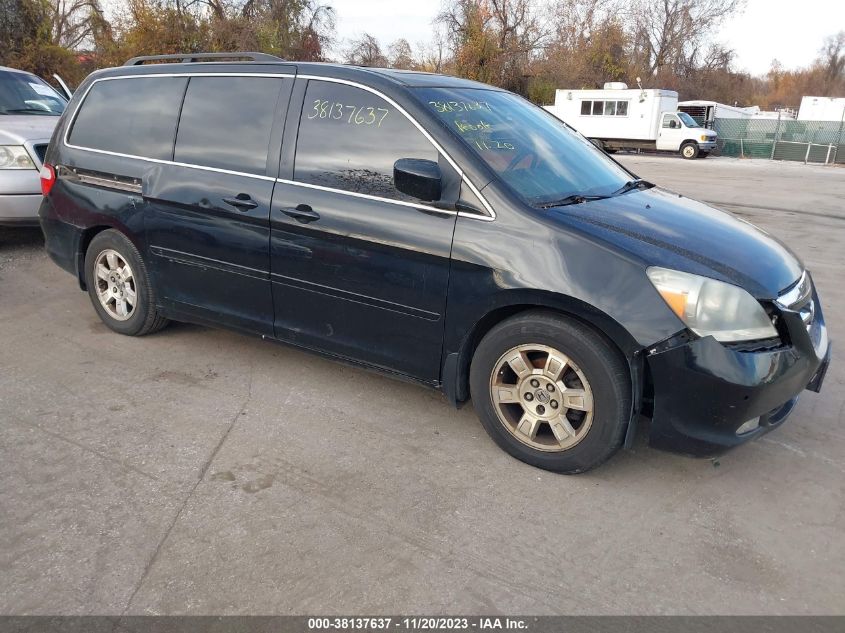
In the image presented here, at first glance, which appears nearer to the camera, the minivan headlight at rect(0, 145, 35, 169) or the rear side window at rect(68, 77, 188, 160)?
the rear side window at rect(68, 77, 188, 160)

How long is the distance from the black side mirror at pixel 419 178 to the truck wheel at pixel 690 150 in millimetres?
28772

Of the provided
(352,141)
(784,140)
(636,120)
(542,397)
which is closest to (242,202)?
(352,141)

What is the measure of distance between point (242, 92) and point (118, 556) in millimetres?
2664

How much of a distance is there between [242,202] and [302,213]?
1.45 ft

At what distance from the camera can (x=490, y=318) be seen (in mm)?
3291

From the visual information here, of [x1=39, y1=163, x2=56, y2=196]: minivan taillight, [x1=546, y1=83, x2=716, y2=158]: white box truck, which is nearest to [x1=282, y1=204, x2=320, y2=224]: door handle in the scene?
[x1=39, y1=163, x2=56, y2=196]: minivan taillight

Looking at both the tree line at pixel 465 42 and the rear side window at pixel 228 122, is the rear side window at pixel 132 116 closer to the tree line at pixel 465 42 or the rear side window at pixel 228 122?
the rear side window at pixel 228 122

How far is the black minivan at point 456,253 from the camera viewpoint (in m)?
2.93

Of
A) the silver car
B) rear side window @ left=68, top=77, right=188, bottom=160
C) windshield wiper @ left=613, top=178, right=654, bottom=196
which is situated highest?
rear side window @ left=68, top=77, right=188, bottom=160

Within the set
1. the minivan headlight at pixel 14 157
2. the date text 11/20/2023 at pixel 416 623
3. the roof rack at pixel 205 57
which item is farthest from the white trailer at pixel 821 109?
the date text 11/20/2023 at pixel 416 623

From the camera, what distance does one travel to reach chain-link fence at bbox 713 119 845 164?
92.9 feet

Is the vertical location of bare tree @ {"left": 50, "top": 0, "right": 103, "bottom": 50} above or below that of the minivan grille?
above

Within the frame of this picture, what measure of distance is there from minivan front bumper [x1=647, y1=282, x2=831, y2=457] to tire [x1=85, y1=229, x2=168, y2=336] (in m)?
3.35

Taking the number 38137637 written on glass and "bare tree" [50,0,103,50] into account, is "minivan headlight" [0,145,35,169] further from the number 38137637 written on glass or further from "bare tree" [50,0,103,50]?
"bare tree" [50,0,103,50]
